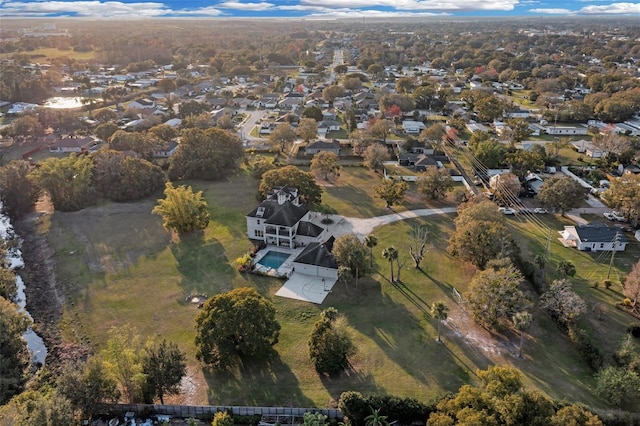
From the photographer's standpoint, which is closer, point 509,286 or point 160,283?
point 509,286

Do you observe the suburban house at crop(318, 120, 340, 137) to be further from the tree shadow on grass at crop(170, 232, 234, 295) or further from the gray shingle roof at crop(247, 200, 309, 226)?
the tree shadow on grass at crop(170, 232, 234, 295)

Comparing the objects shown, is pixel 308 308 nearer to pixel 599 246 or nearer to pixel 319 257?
pixel 319 257

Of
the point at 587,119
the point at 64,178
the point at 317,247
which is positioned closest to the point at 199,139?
the point at 64,178

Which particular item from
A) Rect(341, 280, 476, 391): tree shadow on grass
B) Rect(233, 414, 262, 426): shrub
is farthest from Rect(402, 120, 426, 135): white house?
Rect(233, 414, 262, 426): shrub

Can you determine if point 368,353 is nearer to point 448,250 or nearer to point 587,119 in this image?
point 448,250

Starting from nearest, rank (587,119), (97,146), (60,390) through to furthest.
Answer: (60,390) → (97,146) → (587,119)

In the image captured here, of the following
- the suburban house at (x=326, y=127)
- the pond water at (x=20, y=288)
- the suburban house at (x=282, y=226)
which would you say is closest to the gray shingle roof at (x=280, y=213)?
the suburban house at (x=282, y=226)

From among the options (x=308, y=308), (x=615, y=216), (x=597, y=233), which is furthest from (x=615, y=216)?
(x=308, y=308)
